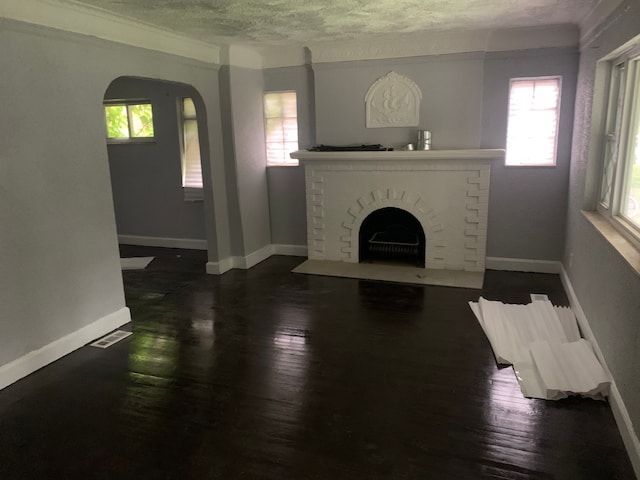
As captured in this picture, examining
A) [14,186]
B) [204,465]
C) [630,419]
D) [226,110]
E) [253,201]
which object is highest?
[226,110]

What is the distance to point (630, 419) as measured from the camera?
230 centimetres

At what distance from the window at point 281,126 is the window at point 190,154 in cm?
98

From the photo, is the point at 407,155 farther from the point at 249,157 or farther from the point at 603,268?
the point at 603,268

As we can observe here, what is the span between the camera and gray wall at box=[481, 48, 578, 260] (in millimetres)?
4730

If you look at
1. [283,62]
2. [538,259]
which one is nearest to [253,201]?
[283,62]

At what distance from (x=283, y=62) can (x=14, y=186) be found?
3485 mm

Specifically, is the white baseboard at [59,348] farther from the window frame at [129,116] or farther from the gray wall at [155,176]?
the window frame at [129,116]

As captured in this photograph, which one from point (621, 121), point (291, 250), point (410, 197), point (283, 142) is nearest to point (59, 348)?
point (291, 250)

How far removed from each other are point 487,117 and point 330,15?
2.12 meters

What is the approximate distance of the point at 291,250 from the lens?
611 centimetres

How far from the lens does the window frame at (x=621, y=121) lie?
9.89ft

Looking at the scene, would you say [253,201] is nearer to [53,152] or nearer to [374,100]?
[374,100]

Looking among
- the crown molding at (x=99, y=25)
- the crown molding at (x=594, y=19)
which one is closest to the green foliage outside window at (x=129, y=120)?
the crown molding at (x=99, y=25)

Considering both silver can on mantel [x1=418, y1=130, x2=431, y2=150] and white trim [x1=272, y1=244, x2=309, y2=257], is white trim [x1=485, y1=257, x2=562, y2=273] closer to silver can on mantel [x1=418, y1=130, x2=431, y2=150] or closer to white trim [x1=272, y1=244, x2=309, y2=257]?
silver can on mantel [x1=418, y1=130, x2=431, y2=150]
